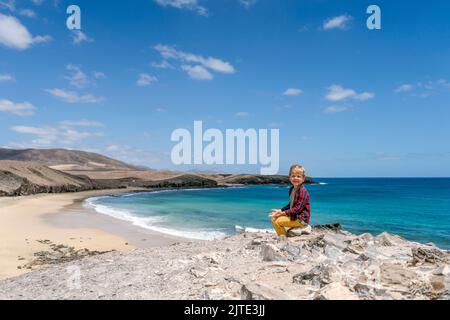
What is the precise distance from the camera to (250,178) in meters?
156

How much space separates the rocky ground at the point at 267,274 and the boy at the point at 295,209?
42cm

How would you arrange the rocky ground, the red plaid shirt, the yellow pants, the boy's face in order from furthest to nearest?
the yellow pants, the red plaid shirt, the boy's face, the rocky ground

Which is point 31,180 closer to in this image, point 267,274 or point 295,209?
point 295,209

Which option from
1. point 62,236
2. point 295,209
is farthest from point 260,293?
point 62,236

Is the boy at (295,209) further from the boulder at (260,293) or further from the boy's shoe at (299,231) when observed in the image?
the boulder at (260,293)

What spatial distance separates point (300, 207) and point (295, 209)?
152mm

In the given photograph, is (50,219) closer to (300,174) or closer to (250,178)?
(300,174)

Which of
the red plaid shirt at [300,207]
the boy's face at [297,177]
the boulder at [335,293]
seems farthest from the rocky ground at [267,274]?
the boy's face at [297,177]

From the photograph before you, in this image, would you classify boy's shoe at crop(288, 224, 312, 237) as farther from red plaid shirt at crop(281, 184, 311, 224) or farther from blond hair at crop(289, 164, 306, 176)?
blond hair at crop(289, 164, 306, 176)

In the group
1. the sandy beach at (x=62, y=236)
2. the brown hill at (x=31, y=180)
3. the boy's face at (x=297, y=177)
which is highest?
the boy's face at (x=297, y=177)

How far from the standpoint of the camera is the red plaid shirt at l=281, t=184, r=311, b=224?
9.54 m

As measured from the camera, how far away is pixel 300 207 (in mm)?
9680

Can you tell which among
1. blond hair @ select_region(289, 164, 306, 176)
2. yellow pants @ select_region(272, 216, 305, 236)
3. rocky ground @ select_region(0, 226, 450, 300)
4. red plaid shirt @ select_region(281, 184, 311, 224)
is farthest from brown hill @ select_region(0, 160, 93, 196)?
blond hair @ select_region(289, 164, 306, 176)

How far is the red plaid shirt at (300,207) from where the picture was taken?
9.54 metres
